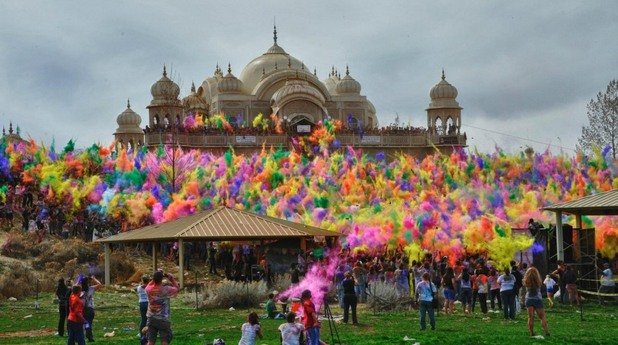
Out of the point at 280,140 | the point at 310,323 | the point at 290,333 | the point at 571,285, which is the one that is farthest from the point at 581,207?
the point at 280,140

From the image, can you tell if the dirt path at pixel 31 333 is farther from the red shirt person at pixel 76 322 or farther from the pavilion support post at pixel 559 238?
the pavilion support post at pixel 559 238

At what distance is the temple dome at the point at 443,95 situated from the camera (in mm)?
68562

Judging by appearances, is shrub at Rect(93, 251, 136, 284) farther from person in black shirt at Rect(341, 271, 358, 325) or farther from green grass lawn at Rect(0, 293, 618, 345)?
person in black shirt at Rect(341, 271, 358, 325)

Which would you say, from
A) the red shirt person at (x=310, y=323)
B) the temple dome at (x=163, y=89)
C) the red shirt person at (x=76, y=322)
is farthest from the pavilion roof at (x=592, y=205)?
the temple dome at (x=163, y=89)

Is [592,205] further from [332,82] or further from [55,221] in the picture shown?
[332,82]

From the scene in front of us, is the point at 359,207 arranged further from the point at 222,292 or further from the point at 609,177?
the point at 222,292

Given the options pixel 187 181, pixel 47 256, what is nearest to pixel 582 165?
pixel 187 181

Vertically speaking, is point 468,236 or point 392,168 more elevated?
point 392,168

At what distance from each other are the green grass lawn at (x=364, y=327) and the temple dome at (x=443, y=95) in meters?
44.9

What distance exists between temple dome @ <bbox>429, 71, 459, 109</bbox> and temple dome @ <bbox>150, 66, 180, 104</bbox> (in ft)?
54.2

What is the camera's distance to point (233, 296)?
25203 millimetres

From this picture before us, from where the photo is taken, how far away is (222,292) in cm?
2506

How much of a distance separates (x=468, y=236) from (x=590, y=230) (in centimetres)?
498

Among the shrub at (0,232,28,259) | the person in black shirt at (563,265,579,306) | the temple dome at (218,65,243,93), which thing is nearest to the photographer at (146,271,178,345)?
the person in black shirt at (563,265,579,306)
